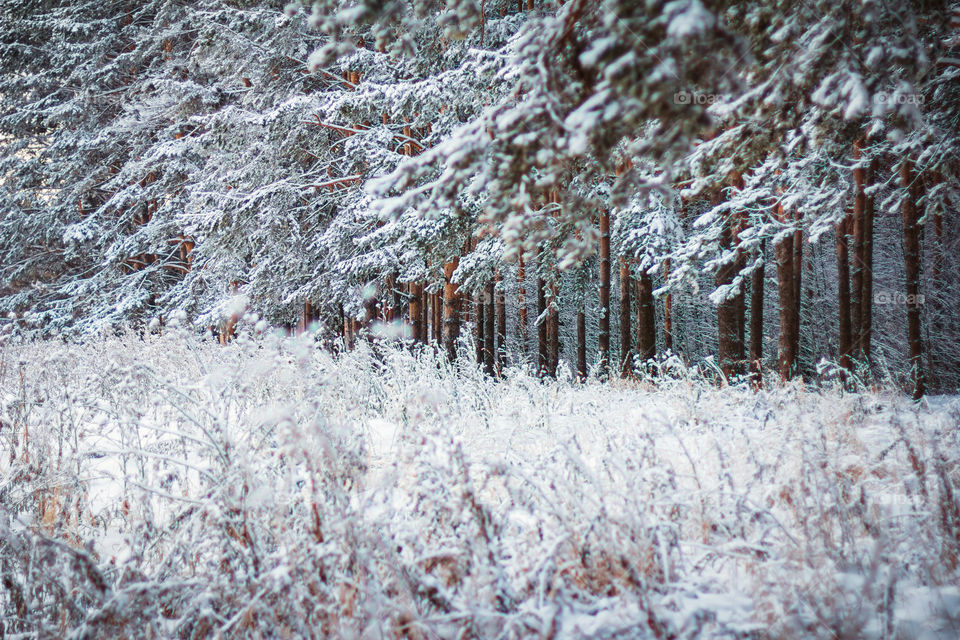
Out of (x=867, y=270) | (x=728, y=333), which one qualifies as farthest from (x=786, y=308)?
(x=867, y=270)

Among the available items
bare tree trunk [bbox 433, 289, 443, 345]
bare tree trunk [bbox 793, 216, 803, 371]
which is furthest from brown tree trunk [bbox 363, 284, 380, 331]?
bare tree trunk [bbox 793, 216, 803, 371]

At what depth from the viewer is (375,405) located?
5.44m

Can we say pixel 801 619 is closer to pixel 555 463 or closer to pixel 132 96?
pixel 555 463

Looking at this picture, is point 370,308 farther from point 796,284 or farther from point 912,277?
point 912,277

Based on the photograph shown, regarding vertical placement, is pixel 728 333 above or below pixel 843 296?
below

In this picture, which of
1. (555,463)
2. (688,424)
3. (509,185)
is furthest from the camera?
(688,424)

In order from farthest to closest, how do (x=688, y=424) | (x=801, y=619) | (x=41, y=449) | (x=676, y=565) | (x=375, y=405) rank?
(x=375, y=405) → (x=688, y=424) → (x=41, y=449) → (x=676, y=565) → (x=801, y=619)

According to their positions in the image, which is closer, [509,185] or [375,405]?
[509,185]

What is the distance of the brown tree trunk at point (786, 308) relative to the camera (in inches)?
305

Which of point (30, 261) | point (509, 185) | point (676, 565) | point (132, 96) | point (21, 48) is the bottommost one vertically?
point (676, 565)

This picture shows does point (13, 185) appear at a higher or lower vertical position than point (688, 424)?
higher

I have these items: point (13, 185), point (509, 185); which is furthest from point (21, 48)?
point (509, 185)

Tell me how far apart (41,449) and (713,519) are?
4496mm

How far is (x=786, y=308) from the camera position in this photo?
7973 millimetres
